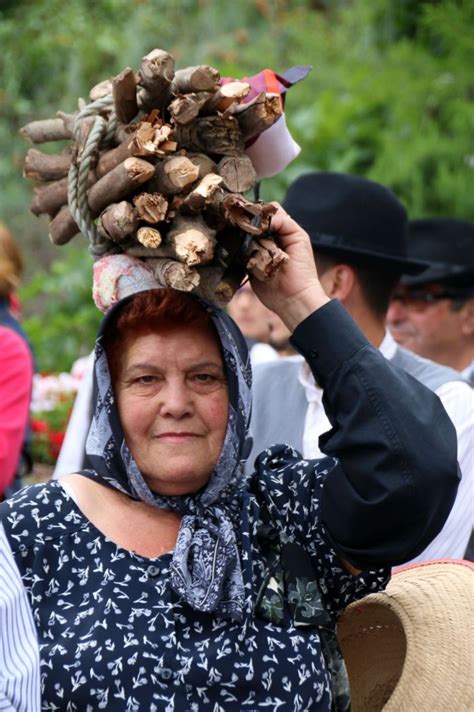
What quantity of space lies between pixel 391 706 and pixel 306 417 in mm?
1192

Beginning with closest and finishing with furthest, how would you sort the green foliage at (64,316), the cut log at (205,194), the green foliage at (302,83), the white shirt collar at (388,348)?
the cut log at (205,194), the white shirt collar at (388,348), the green foliage at (302,83), the green foliage at (64,316)

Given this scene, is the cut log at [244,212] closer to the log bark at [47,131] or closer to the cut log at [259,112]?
the cut log at [259,112]

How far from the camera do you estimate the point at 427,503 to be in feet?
8.20

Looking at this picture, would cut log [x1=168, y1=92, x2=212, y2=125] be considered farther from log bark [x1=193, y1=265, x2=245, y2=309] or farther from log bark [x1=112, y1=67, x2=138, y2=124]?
log bark [x1=193, y1=265, x2=245, y2=309]

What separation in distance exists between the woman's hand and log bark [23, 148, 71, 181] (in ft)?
1.69

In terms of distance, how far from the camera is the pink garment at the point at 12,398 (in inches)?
181

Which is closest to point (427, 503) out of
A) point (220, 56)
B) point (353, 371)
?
point (353, 371)

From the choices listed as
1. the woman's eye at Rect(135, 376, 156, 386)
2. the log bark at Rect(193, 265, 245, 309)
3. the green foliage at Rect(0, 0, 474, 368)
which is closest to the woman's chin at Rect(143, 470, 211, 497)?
the woman's eye at Rect(135, 376, 156, 386)

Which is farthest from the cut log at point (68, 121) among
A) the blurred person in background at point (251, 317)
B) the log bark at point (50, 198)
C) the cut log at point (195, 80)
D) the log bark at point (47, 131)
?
the blurred person in background at point (251, 317)

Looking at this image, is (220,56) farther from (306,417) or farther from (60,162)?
(60,162)

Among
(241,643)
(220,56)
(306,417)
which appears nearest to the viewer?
(241,643)

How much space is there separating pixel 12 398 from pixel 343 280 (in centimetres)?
153

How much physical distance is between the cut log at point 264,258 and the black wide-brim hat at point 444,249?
2824mm

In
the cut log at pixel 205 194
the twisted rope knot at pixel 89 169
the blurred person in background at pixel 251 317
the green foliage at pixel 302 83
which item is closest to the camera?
the cut log at pixel 205 194
